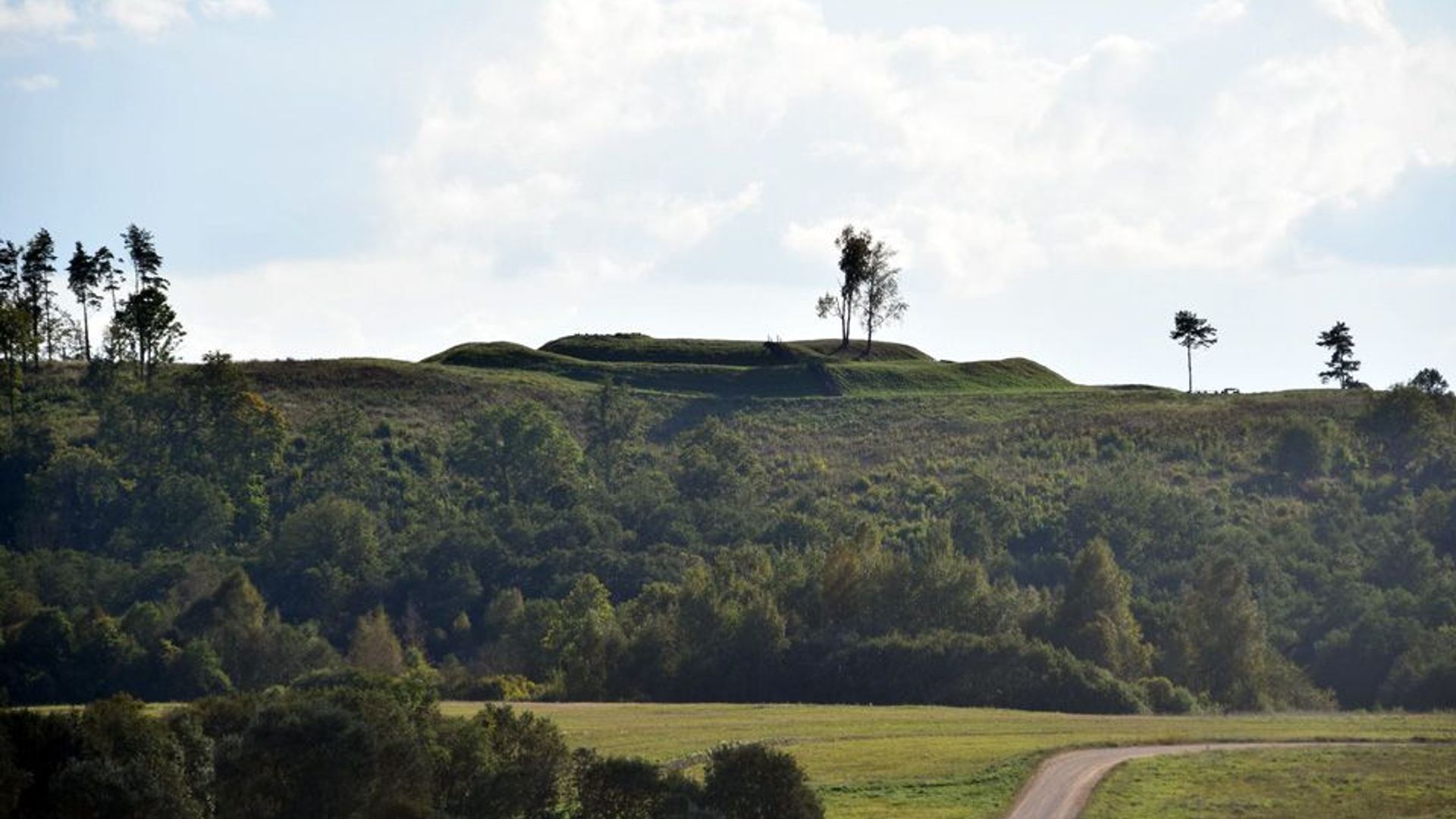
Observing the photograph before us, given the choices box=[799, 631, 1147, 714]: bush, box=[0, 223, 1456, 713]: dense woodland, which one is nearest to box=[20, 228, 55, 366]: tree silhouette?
box=[0, 223, 1456, 713]: dense woodland

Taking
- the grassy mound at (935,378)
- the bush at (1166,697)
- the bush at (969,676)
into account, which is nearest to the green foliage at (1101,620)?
the bush at (1166,697)

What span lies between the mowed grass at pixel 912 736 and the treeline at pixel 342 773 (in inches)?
187

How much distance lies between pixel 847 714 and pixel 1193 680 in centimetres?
2578

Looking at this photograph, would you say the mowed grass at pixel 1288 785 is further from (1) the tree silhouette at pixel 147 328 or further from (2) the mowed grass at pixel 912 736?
(1) the tree silhouette at pixel 147 328

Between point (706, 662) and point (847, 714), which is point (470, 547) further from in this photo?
point (847, 714)

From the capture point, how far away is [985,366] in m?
177

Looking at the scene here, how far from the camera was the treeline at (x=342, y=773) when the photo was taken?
45.5 m

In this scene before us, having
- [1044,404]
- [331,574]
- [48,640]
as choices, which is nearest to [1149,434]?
[1044,404]

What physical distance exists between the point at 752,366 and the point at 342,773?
407ft

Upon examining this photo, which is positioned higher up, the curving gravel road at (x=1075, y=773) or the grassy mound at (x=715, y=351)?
the grassy mound at (x=715, y=351)

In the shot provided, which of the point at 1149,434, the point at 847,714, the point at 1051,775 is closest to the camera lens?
the point at 1051,775

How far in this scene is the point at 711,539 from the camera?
12575 cm

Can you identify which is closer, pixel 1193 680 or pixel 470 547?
pixel 1193 680

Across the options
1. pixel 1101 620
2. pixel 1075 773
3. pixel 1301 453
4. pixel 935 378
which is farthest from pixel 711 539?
pixel 1075 773
